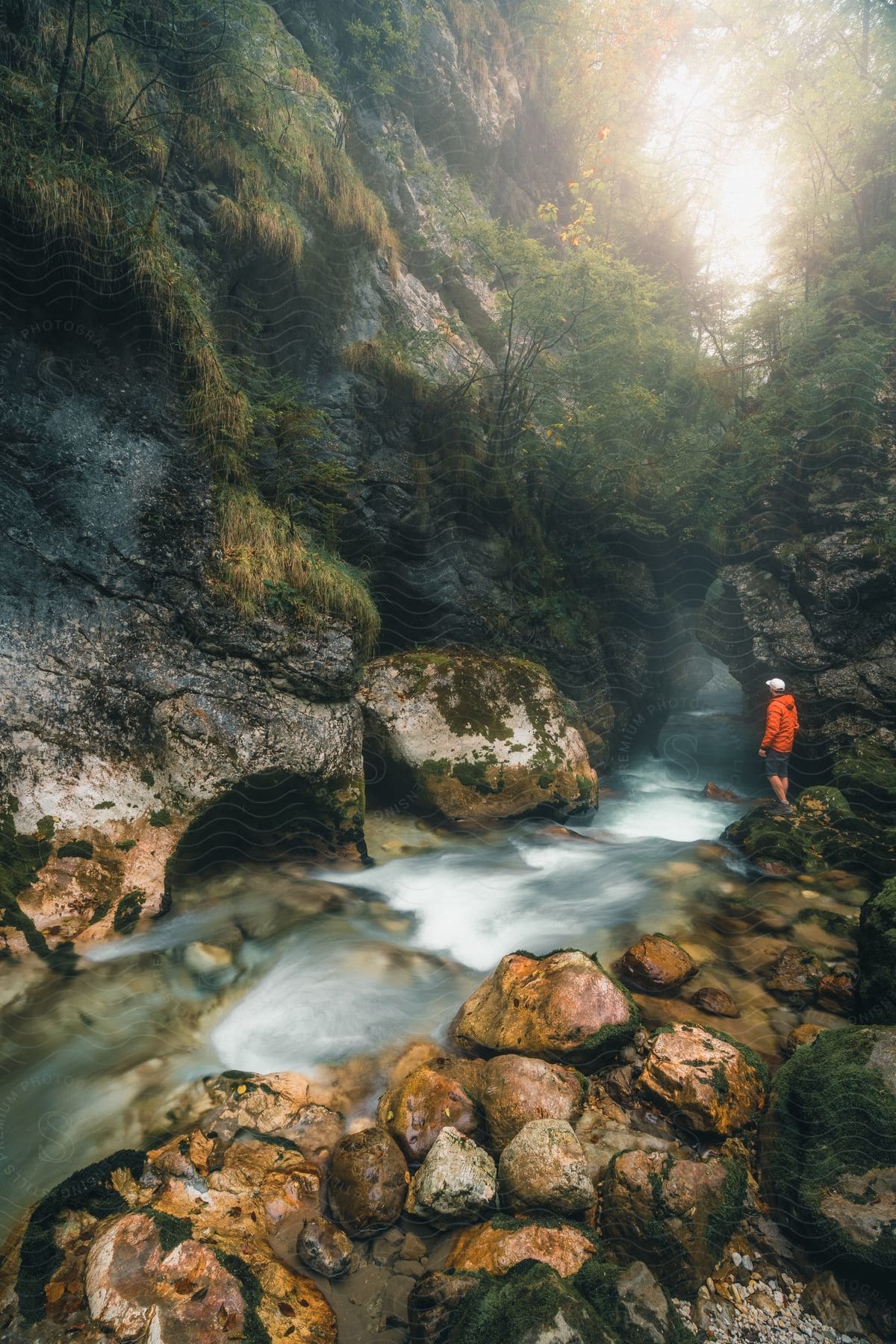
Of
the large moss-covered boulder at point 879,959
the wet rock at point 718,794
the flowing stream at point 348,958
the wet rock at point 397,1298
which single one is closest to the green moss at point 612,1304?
the wet rock at point 397,1298

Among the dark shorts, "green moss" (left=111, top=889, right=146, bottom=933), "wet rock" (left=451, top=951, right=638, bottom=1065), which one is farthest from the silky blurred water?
the dark shorts

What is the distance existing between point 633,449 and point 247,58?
7.67 metres

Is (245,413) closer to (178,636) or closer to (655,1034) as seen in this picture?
(178,636)

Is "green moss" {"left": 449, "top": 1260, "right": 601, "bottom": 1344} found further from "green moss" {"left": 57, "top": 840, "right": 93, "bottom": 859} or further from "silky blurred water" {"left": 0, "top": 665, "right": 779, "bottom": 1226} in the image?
"green moss" {"left": 57, "top": 840, "right": 93, "bottom": 859}

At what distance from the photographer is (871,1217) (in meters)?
2.49

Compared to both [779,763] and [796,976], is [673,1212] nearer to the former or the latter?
[796,976]

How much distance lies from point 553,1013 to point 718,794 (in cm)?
713

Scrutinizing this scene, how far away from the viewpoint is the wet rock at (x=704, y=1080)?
3107 millimetres

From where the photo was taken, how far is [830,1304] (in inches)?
94.2

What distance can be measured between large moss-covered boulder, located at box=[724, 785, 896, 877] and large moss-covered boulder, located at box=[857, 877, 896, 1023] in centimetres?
196

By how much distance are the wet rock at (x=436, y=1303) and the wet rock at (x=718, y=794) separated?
8.34 metres

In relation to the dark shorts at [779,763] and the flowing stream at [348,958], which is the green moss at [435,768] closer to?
the flowing stream at [348,958]

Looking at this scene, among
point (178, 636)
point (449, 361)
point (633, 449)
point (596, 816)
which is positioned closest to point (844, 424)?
point (633, 449)

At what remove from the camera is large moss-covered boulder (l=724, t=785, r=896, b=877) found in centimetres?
582
